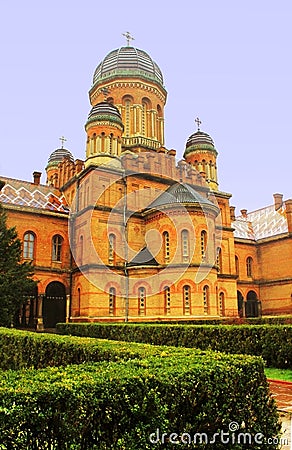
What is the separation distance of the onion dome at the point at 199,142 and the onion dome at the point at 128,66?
219 inches

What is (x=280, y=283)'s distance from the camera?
34844mm

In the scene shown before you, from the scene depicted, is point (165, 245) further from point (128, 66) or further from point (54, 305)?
point (128, 66)

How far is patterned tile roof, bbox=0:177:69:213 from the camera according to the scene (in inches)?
1114

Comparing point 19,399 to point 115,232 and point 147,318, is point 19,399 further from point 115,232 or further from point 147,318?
point 115,232

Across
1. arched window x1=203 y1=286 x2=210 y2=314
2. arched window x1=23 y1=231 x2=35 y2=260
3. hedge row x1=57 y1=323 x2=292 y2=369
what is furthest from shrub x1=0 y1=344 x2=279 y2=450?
arched window x1=23 y1=231 x2=35 y2=260

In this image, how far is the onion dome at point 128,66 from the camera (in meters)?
33.2

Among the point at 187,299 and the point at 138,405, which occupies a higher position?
the point at 187,299

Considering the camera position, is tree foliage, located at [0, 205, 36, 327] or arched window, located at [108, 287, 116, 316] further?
arched window, located at [108, 287, 116, 316]

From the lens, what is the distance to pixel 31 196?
2967 cm

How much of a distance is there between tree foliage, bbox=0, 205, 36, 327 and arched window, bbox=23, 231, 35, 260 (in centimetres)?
501

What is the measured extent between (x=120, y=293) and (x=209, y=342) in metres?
11.8

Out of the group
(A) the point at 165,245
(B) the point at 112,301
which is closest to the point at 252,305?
(A) the point at 165,245

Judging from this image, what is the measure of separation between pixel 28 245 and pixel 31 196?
4707 millimetres

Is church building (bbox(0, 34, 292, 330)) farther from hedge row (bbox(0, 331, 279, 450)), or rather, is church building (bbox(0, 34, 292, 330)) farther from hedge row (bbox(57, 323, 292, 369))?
hedge row (bbox(0, 331, 279, 450))
